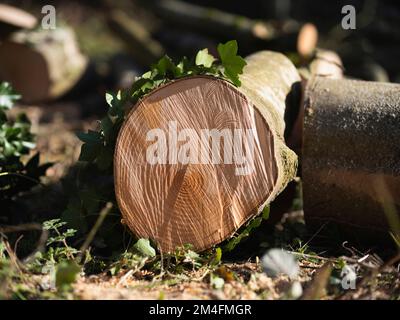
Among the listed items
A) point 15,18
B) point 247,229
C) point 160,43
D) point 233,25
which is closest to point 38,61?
point 15,18

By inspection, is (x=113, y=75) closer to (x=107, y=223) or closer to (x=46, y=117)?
(x=46, y=117)

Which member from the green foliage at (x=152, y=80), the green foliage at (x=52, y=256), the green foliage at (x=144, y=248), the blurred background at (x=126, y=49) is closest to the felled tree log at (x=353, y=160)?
the green foliage at (x=152, y=80)

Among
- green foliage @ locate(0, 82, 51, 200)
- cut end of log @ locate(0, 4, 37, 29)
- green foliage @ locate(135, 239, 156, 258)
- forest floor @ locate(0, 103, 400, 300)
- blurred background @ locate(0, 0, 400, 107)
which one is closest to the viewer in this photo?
forest floor @ locate(0, 103, 400, 300)

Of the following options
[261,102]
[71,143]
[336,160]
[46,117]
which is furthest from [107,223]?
[46,117]

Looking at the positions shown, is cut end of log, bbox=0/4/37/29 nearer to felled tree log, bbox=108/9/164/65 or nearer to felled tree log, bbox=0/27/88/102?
felled tree log, bbox=0/27/88/102

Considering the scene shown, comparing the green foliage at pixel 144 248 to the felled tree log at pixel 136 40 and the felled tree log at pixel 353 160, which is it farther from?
the felled tree log at pixel 136 40

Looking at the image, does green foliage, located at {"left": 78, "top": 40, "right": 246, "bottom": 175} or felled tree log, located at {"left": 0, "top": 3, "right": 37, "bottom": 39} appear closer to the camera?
green foliage, located at {"left": 78, "top": 40, "right": 246, "bottom": 175}

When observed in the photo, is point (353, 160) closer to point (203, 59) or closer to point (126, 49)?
point (203, 59)

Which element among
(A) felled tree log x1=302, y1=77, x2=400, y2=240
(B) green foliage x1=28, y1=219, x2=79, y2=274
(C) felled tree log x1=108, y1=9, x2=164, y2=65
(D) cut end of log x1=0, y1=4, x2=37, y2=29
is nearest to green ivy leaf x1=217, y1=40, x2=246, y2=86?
(A) felled tree log x1=302, y1=77, x2=400, y2=240
